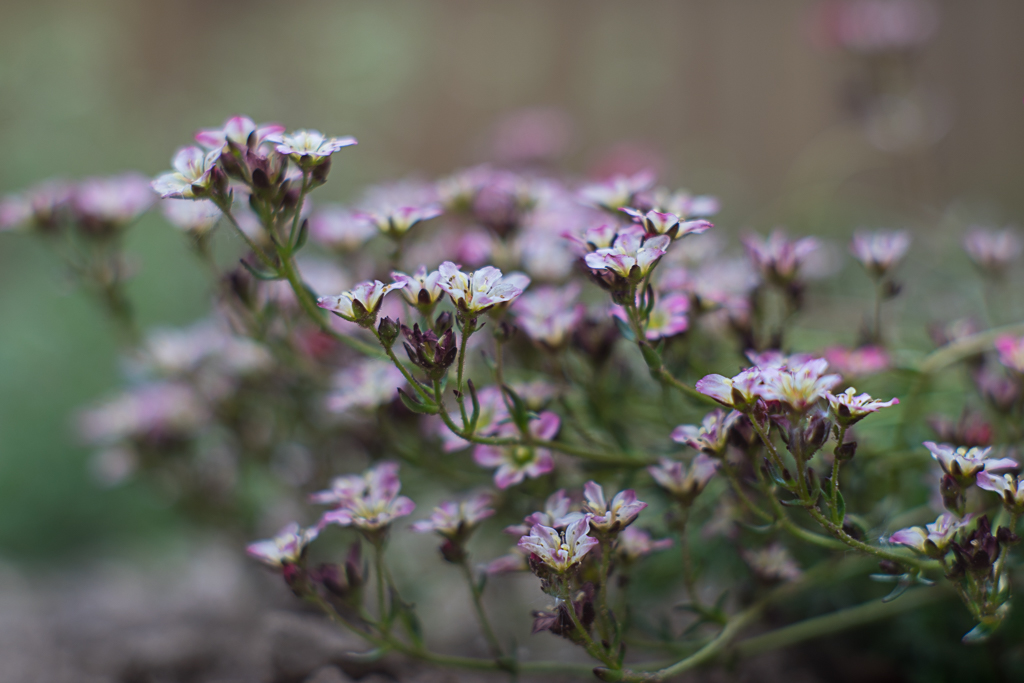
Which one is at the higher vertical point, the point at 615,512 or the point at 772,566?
the point at 615,512

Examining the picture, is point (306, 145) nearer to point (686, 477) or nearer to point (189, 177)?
point (189, 177)

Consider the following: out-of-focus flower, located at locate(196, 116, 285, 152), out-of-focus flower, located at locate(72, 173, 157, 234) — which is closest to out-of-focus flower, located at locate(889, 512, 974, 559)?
out-of-focus flower, located at locate(196, 116, 285, 152)

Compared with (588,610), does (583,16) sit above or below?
above

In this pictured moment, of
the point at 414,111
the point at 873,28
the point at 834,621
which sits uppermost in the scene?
the point at 873,28

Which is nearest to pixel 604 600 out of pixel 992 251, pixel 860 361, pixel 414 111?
pixel 860 361

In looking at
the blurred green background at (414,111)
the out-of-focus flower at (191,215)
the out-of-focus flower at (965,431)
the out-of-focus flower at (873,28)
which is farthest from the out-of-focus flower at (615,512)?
the out-of-focus flower at (873,28)

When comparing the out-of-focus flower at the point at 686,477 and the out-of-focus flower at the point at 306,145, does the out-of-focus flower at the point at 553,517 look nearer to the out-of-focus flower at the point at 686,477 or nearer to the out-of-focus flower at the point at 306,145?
the out-of-focus flower at the point at 686,477

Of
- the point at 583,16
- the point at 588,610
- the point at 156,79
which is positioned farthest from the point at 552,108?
the point at 588,610

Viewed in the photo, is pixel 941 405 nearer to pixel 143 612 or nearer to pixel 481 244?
pixel 481 244
